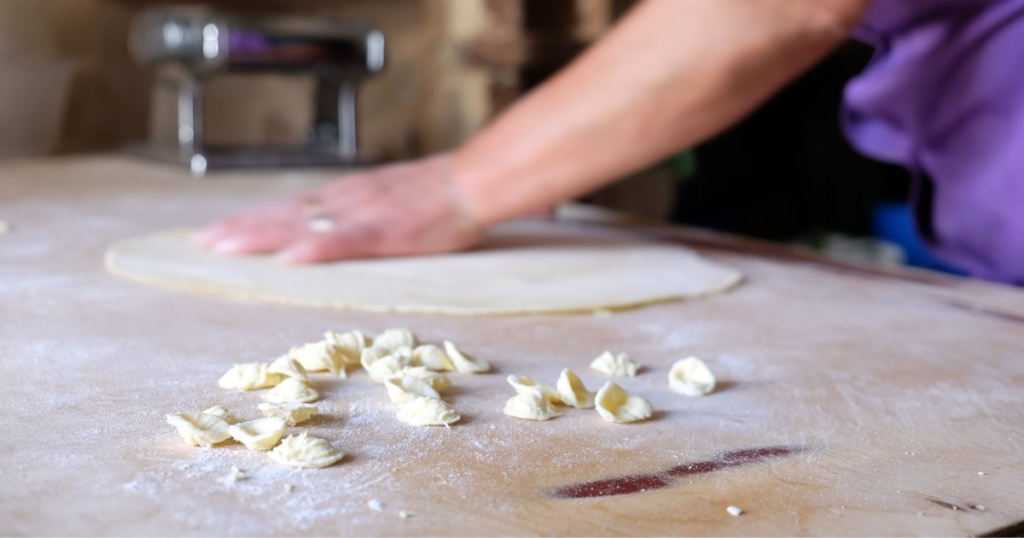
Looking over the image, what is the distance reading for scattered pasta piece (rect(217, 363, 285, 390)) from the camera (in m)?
0.60

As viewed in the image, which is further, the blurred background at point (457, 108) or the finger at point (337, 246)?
the blurred background at point (457, 108)

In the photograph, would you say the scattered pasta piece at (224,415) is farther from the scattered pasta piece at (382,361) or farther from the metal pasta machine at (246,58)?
the metal pasta machine at (246,58)

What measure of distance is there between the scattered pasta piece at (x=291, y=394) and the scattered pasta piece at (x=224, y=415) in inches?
1.7

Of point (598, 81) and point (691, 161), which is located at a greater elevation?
point (598, 81)

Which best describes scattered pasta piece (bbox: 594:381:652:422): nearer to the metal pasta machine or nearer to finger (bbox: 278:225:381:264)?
finger (bbox: 278:225:381:264)

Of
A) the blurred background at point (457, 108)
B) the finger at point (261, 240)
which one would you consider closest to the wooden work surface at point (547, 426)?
the finger at point (261, 240)

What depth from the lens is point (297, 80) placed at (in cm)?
262

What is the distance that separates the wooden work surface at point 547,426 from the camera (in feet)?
1.42

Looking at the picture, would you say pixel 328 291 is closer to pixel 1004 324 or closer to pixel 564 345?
pixel 564 345

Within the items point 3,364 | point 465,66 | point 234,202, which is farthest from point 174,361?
point 465,66

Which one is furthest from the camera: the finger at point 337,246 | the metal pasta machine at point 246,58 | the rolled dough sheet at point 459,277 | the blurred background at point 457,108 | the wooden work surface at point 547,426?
the blurred background at point 457,108

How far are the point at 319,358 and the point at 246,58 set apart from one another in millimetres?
1472

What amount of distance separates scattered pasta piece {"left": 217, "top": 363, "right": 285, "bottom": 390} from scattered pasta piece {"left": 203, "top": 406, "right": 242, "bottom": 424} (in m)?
0.06

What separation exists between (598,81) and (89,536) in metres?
0.77
